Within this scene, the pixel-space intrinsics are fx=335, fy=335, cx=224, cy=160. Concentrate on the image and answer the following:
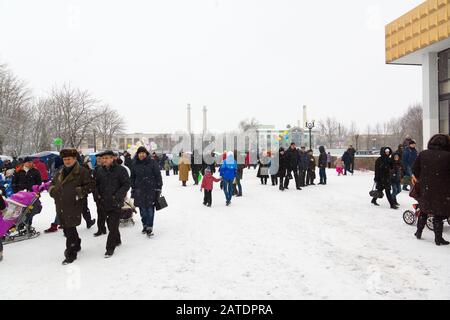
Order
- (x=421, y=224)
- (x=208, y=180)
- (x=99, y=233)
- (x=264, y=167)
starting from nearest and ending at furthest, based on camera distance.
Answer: (x=421, y=224), (x=99, y=233), (x=208, y=180), (x=264, y=167)

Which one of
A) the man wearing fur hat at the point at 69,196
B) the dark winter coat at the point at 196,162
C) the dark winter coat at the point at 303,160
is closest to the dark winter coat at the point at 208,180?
the man wearing fur hat at the point at 69,196

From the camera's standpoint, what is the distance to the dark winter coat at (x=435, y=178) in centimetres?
545

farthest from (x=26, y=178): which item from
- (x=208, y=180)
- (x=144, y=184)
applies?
(x=208, y=180)

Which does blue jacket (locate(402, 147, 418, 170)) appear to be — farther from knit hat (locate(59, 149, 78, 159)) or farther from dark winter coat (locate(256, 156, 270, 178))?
knit hat (locate(59, 149, 78, 159))

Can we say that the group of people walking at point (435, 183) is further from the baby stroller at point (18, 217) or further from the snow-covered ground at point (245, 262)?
the baby stroller at point (18, 217)

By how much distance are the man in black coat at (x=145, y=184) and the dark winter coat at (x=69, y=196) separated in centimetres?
141

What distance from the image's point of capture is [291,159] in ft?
45.1

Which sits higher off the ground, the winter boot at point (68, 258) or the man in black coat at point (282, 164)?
the man in black coat at point (282, 164)

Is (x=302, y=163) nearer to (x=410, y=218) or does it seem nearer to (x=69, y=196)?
(x=410, y=218)

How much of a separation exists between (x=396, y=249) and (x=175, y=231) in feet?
13.7

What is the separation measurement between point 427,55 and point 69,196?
1682 centimetres

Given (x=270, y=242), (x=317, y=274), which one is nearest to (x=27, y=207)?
(x=270, y=242)
